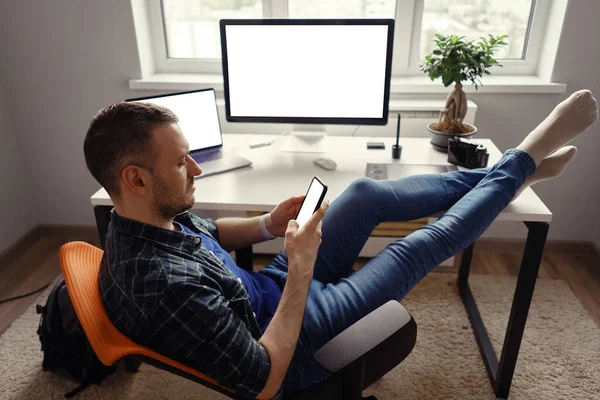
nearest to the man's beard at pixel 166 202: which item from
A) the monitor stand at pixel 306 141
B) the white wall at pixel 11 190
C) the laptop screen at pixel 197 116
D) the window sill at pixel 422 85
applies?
the laptop screen at pixel 197 116

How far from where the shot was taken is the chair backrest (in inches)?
Result: 31.3

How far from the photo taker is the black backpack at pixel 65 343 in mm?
1516

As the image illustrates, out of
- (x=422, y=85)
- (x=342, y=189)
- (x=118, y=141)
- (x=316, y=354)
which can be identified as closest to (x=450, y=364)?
(x=342, y=189)

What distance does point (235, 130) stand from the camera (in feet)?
7.17

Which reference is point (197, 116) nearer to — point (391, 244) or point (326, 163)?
point (326, 163)

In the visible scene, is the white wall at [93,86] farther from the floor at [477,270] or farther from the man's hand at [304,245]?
the man's hand at [304,245]

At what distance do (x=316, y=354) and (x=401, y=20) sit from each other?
1.69 meters

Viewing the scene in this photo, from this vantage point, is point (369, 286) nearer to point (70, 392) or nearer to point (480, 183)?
point (480, 183)

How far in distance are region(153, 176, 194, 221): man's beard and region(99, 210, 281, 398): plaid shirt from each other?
1.9 inches

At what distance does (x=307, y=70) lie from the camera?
1.70 meters

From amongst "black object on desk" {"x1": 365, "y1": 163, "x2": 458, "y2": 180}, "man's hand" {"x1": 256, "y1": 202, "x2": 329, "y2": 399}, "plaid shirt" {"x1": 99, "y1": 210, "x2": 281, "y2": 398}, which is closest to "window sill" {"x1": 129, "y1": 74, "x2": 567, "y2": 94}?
"black object on desk" {"x1": 365, "y1": 163, "x2": 458, "y2": 180}

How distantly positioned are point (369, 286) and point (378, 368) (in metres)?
0.20

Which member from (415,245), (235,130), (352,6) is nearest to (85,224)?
(235,130)

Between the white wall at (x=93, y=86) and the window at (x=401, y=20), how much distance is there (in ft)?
0.66
